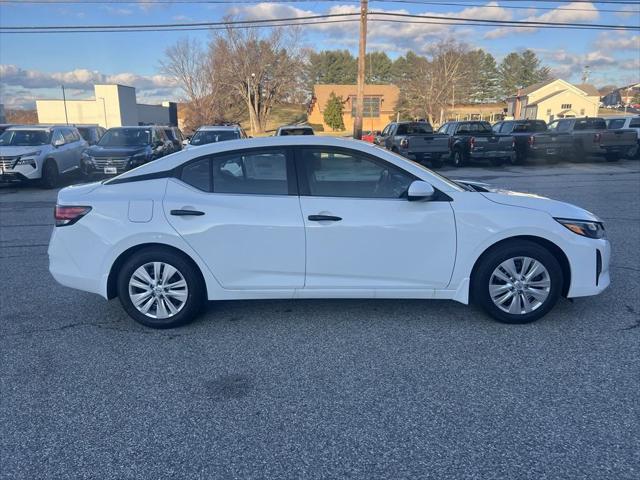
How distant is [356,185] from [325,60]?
9399cm

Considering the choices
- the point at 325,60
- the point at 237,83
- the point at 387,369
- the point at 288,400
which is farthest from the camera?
the point at 325,60

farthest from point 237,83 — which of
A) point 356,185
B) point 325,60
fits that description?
point 356,185

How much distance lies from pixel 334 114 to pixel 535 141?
1576 inches

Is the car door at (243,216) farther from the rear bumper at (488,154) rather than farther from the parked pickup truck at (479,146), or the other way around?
the rear bumper at (488,154)

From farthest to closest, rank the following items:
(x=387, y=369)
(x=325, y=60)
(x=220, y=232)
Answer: (x=325, y=60) → (x=220, y=232) → (x=387, y=369)

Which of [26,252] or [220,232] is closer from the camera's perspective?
[220,232]

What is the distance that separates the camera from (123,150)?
14.9 meters

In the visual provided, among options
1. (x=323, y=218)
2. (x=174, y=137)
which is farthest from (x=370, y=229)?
(x=174, y=137)

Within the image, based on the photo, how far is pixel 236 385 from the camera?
3.36 m

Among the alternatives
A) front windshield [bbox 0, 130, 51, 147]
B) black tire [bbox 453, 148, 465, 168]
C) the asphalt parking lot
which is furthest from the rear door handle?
black tire [bbox 453, 148, 465, 168]

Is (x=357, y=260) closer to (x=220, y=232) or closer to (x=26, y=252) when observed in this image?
(x=220, y=232)

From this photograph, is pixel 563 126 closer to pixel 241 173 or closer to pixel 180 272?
pixel 241 173

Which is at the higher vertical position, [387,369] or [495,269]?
[495,269]

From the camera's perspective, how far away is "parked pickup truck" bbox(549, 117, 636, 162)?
20.2 m
